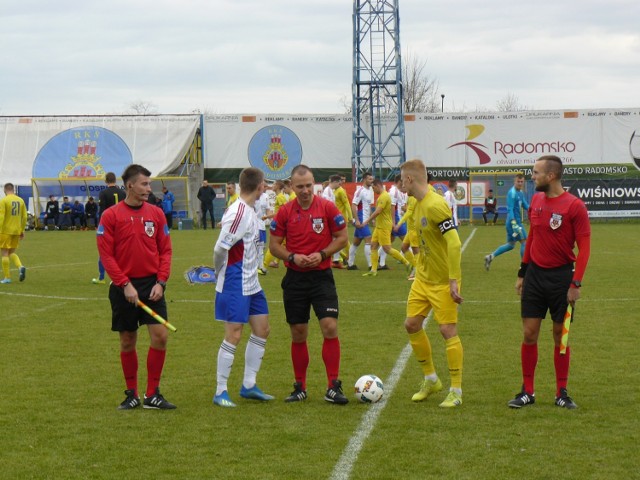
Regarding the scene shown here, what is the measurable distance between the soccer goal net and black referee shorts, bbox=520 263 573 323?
127 feet

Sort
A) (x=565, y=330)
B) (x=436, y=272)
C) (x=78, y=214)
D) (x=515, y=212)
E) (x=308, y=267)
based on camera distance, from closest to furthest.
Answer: (x=565, y=330)
(x=436, y=272)
(x=308, y=267)
(x=515, y=212)
(x=78, y=214)

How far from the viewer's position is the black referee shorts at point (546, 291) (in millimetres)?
7961

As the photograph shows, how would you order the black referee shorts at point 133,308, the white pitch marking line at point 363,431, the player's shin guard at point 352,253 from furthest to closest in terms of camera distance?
the player's shin guard at point 352,253 < the black referee shorts at point 133,308 < the white pitch marking line at point 363,431

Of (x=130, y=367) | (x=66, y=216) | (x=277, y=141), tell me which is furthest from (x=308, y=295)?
(x=277, y=141)

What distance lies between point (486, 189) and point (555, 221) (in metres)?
39.6

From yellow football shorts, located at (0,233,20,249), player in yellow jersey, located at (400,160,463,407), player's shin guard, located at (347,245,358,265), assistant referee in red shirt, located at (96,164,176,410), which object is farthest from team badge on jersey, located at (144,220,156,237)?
player's shin guard, located at (347,245,358,265)

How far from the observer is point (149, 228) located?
815 centimetres

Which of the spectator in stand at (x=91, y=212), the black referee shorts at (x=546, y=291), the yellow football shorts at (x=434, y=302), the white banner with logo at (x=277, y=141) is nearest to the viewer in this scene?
the black referee shorts at (x=546, y=291)

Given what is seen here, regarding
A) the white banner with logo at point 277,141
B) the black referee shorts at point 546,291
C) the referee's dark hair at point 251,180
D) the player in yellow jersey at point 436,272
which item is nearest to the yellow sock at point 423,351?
the player in yellow jersey at point 436,272

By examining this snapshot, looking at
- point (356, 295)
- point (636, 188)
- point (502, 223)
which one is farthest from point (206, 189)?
point (356, 295)

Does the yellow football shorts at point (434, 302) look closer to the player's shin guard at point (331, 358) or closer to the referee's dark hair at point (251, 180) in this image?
the player's shin guard at point (331, 358)

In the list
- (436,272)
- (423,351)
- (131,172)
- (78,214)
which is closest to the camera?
(131,172)

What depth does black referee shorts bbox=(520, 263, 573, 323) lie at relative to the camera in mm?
7961

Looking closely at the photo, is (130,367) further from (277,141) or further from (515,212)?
(277,141)
